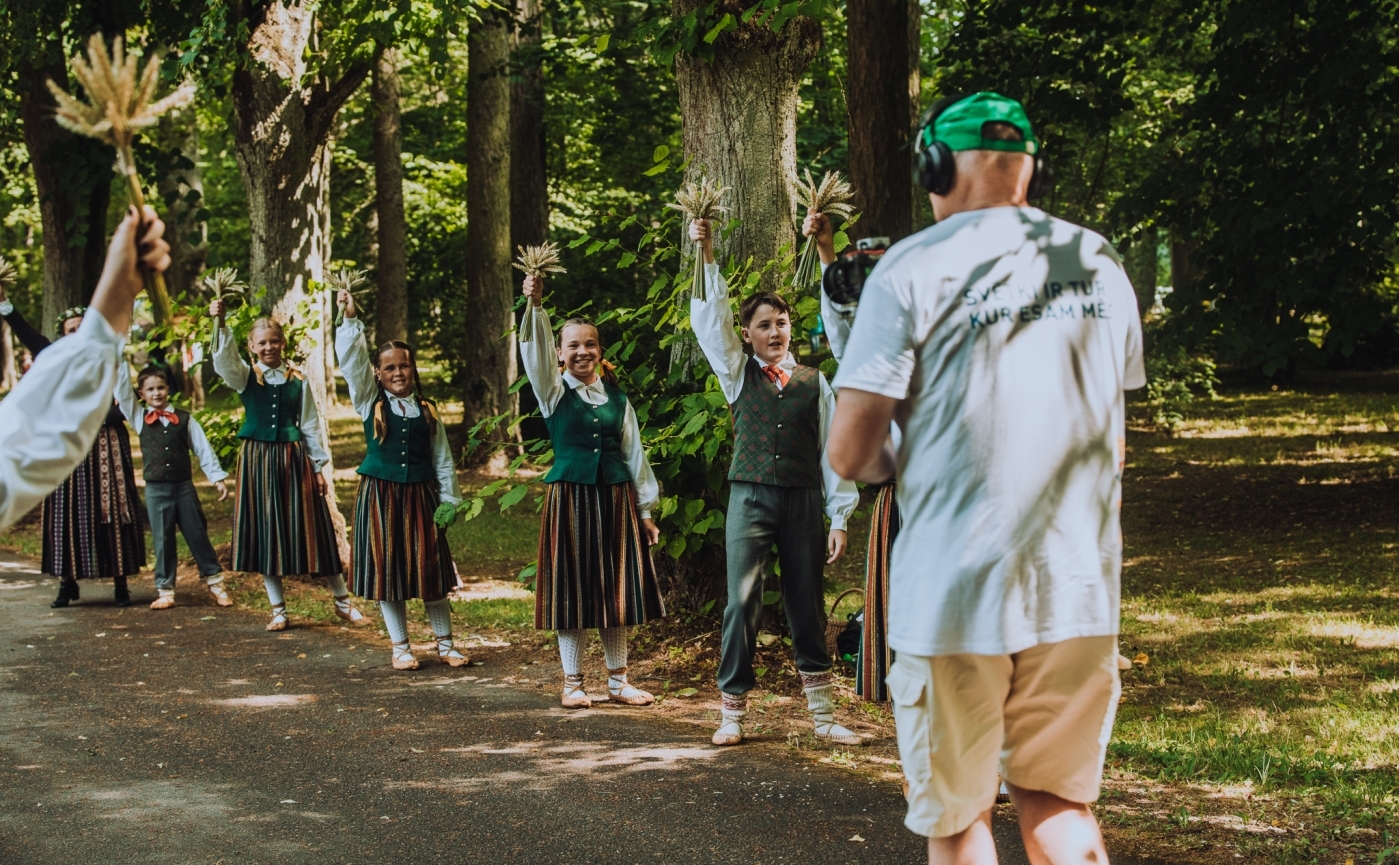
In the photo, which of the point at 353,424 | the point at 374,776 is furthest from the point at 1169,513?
the point at 353,424

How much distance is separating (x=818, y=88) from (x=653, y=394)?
14474mm

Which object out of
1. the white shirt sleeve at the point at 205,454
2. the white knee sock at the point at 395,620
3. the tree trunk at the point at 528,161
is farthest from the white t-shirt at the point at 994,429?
the tree trunk at the point at 528,161

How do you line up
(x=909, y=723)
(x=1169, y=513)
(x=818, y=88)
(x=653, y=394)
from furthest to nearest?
1. (x=818, y=88)
2. (x=1169, y=513)
3. (x=653, y=394)
4. (x=909, y=723)

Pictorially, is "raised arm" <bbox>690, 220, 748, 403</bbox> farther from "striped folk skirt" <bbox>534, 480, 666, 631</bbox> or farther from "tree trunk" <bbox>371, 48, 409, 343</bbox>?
"tree trunk" <bbox>371, 48, 409, 343</bbox>

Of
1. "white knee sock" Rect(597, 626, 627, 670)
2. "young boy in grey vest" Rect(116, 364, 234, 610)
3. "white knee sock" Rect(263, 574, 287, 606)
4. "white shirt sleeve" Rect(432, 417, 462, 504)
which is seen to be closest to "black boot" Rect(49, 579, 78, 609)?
"young boy in grey vest" Rect(116, 364, 234, 610)

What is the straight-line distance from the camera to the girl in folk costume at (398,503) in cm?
767

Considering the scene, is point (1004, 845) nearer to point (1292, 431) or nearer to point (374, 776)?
point (374, 776)

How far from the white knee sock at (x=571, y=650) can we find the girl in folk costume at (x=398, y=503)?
1.31m

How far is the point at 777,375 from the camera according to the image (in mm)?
5852

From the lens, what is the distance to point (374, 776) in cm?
557

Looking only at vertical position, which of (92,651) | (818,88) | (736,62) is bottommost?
(92,651)

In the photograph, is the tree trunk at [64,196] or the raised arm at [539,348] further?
the tree trunk at [64,196]

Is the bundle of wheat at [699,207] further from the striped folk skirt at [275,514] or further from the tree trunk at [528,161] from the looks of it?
the tree trunk at [528,161]

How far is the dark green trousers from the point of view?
5.85 m
